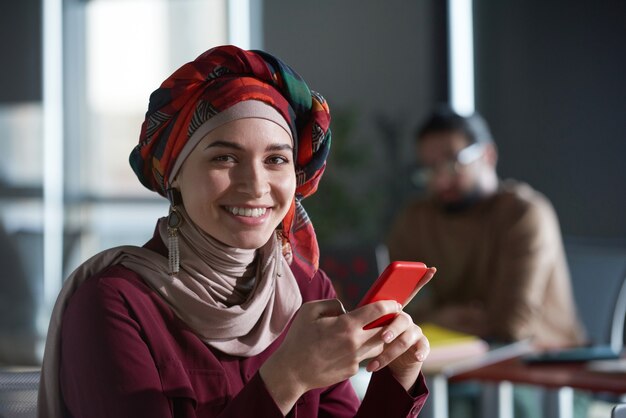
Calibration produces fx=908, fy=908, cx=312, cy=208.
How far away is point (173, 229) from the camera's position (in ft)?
3.89

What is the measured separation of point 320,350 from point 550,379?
4.24ft

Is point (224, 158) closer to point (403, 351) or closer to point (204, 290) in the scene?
point (204, 290)

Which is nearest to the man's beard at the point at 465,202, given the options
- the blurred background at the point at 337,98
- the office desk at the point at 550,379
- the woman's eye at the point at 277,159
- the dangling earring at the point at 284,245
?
the office desk at the point at 550,379

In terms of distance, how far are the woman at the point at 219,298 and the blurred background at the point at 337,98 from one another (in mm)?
3349

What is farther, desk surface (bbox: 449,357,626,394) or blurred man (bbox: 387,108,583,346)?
blurred man (bbox: 387,108,583,346)

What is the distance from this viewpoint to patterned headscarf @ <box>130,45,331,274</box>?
1142 millimetres

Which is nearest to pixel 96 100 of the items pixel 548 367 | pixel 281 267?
pixel 548 367

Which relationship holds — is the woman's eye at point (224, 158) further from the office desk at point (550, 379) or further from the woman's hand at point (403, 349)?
the office desk at point (550, 379)

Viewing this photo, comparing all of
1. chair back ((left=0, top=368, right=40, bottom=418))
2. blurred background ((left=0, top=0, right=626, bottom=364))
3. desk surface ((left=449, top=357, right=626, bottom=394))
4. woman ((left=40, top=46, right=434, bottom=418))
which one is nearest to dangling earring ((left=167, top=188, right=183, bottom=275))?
woman ((left=40, top=46, right=434, bottom=418))

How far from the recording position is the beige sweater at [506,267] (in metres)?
3.02

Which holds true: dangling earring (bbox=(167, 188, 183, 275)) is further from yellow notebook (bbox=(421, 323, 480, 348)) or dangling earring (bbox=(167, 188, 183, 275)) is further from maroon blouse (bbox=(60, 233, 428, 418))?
yellow notebook (bbox=(421, 323, 480, 348))

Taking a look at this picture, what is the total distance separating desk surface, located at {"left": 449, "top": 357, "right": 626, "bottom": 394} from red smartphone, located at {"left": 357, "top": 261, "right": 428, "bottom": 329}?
46.0 inches

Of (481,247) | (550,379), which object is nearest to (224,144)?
(550,379)

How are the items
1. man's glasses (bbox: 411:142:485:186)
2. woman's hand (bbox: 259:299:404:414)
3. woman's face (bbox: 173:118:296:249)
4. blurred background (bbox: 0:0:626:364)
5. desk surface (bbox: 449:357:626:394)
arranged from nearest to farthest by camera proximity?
woman's hand (bbox: 259:299:404:414) < woman's face (bbox: 173:118:296:249) < desk surface (bbox: 449:357:626:394) < man's glasses (bbox: 411:142:485:186) < blurred background (bbox: 0:0:626:364)
